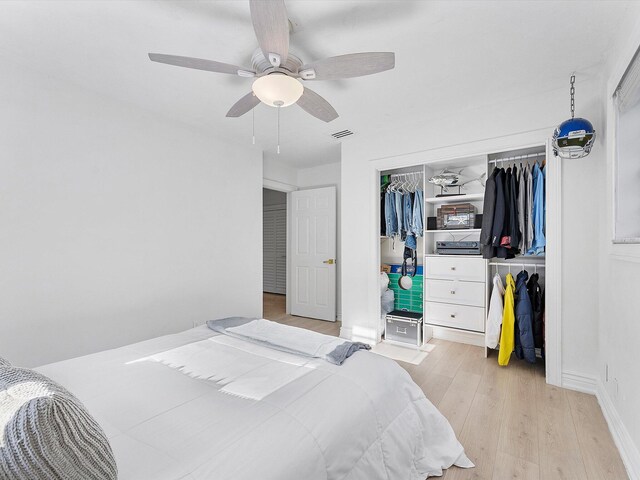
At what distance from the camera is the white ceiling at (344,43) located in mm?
1690

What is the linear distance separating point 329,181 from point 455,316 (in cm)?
265

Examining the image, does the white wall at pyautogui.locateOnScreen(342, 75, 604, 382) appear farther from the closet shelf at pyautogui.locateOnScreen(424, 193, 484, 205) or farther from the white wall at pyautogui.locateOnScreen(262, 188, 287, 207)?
the white wall at pyautogui.locateOnScreen(262, 188, 287, 207)

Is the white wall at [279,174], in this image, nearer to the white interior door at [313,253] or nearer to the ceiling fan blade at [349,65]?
the white interior door at [313,253]

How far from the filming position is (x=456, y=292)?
128 inches

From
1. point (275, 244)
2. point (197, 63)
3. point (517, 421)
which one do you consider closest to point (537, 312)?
point (517, 421)

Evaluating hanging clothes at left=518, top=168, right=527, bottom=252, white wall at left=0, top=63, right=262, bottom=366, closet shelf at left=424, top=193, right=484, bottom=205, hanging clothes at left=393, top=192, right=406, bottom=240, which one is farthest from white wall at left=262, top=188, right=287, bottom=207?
hanging clothes at left=518, top=168, right=527, bottom=252

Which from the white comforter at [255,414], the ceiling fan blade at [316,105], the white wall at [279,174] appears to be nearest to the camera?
the white comforter at [255,414]

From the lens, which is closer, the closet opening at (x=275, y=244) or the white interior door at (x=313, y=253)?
the white interior door at (x=313, y=253)

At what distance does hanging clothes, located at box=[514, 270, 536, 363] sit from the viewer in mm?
2678

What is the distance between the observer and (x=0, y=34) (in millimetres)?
1885

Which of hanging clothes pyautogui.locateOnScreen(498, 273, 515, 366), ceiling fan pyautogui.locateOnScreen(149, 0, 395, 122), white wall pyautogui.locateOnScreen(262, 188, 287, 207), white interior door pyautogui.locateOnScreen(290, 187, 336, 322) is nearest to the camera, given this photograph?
ceiling fan pyautogui.locateOnScreen(149, 0, 395, 122)

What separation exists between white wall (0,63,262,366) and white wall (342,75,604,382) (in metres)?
1.47

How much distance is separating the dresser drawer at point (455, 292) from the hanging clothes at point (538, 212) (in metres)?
0.63

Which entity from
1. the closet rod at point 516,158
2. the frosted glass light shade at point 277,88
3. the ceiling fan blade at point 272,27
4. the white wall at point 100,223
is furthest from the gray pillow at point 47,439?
the closet rod at point 516,158
